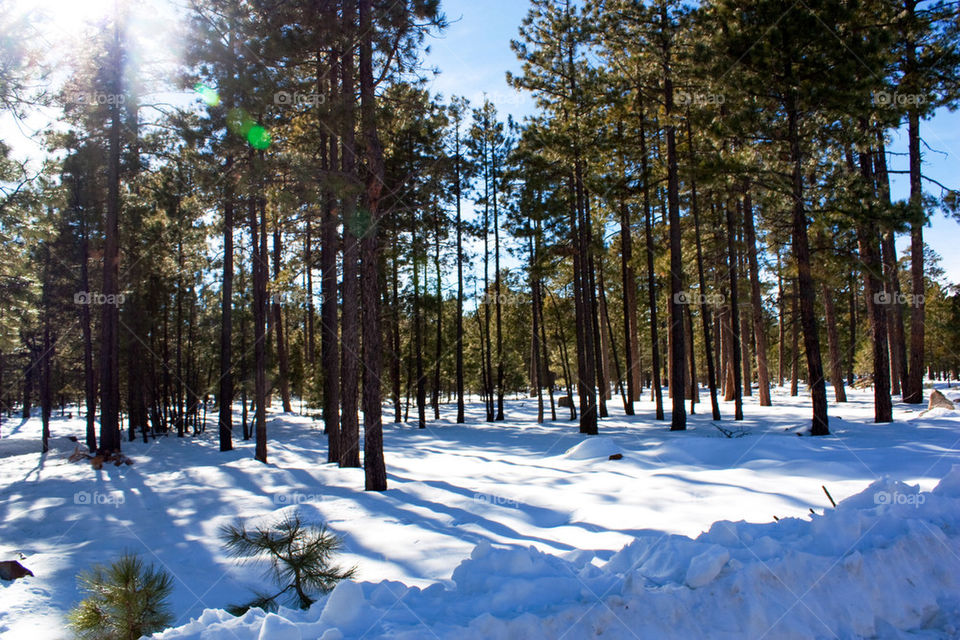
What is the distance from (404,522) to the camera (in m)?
7.27

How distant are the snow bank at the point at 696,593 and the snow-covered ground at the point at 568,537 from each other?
0.01 meters

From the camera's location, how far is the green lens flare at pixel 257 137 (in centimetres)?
1312

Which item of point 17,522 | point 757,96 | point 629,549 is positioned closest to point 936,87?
point 757,96

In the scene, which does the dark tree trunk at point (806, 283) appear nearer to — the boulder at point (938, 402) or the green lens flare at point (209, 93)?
the boulder at point (938, 402)

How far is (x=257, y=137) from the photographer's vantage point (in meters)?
13.2

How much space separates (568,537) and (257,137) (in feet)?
38.9

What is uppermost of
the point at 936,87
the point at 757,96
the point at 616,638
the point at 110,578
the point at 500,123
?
the point at 500,123

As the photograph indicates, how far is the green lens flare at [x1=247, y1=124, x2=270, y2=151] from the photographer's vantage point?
43.0ft

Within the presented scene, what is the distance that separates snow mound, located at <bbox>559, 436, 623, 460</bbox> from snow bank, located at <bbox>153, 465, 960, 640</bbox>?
8.14 meters

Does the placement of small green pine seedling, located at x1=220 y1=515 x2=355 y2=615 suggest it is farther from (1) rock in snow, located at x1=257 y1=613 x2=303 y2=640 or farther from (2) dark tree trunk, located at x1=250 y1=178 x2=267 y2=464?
(2) dark tree trunk, located at x1=250 y1=178 x2=267 y2=464

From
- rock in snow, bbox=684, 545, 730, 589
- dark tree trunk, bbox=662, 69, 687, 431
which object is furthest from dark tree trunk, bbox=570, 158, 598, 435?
rock in snow, bbox=684, 545, 730, 589

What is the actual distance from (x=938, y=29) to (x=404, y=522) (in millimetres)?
19671

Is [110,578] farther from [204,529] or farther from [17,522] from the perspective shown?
[17,522]

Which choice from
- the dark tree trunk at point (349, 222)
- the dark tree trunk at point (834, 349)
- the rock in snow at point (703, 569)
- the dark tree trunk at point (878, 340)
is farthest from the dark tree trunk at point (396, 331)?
the rock in snow at point (703, 569)
